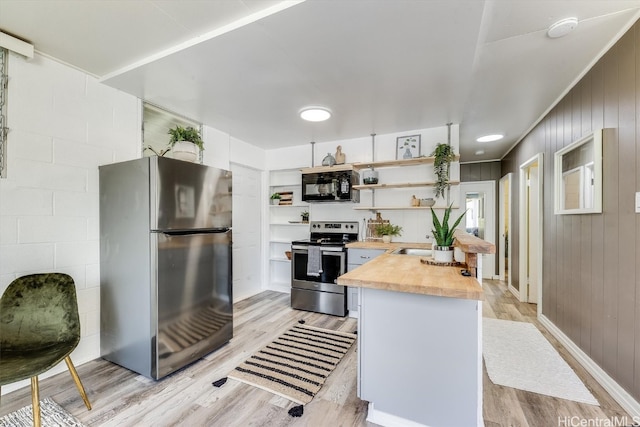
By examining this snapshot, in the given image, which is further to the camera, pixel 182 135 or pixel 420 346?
pixel 182 135

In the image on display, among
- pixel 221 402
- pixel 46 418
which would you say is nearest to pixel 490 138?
pixel 221 402

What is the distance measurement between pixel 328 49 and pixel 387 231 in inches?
95.4

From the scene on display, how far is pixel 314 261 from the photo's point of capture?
3.55 meters

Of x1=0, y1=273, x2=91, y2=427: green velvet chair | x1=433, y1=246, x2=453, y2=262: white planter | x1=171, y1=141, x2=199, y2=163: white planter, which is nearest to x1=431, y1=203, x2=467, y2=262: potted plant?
x1=433, y1=246, x2=453, y2=262: white planter

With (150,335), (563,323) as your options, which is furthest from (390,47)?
(563,323)

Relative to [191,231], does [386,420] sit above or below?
below

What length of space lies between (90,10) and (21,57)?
868 mm

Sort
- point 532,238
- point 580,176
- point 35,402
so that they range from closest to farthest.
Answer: point 35,402 < point 580,176 < point 532,238

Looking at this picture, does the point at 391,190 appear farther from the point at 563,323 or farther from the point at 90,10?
the point at 90,10

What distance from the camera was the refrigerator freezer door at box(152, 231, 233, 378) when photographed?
6.70ft

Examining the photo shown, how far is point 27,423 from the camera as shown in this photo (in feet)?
5.24

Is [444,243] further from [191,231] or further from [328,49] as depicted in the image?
[191,231]

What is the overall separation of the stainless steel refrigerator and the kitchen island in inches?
55.5

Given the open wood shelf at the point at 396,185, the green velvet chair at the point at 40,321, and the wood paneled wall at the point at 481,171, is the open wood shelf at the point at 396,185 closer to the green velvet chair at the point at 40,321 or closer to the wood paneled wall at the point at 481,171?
the wood paneled wall at the point at 481,171
